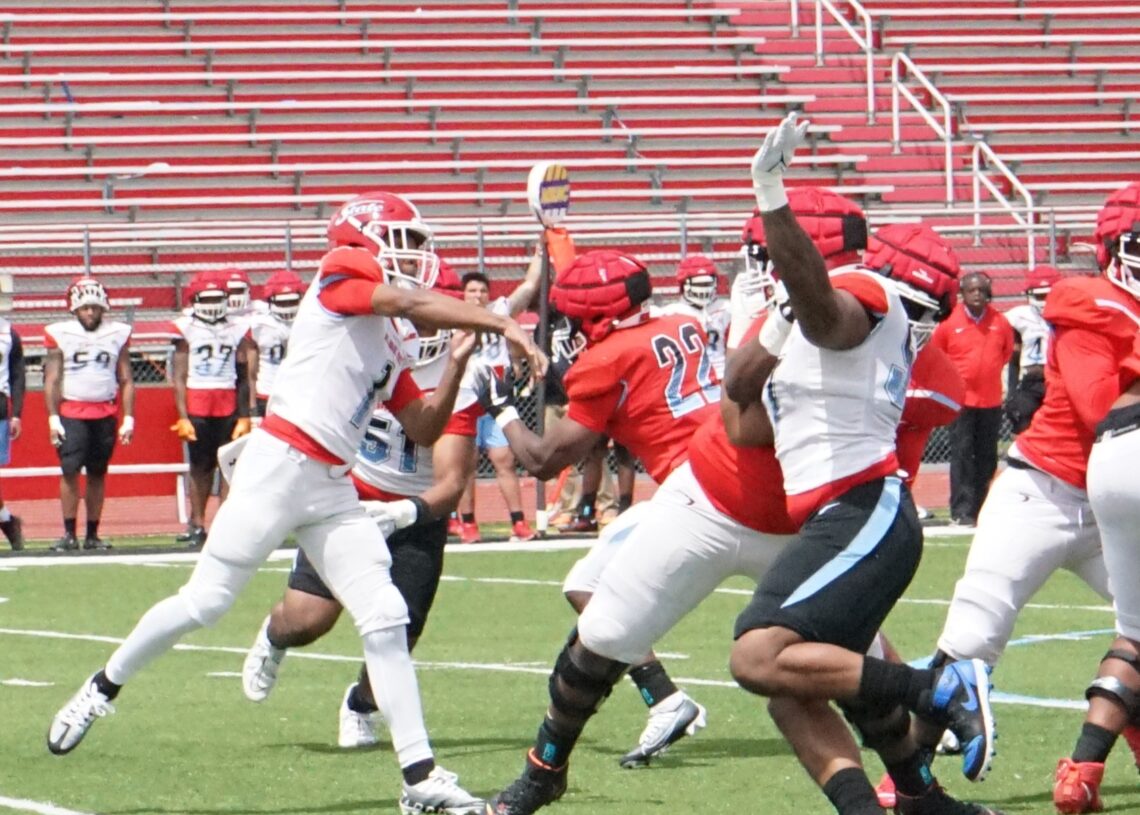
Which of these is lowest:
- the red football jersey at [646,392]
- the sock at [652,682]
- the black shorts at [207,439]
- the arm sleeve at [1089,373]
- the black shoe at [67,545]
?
the black shoe at [67,545]

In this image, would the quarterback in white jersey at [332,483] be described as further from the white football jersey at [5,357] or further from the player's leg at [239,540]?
the white football jersey at [5,357]

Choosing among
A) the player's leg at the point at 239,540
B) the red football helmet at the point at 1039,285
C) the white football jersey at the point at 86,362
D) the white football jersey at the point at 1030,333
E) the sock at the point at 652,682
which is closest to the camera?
the player's leg at the point at 239,540

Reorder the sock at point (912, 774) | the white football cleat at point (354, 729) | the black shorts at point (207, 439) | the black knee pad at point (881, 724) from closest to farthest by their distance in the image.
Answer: the black knee pad at point (881, 724) < the sock at point (912, 774) < the white football cleat at point (354, 729) < the black shorts at point (207, 439)

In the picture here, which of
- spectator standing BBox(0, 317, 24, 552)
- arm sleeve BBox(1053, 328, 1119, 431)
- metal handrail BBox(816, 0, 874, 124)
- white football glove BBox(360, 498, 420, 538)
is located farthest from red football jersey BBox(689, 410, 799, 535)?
metal handrail BBox(816, 0, 874, 124)

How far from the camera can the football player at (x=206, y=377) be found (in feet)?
53.9

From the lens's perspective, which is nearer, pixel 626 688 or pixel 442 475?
pixel 442 475

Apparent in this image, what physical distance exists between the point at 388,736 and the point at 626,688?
147 cm

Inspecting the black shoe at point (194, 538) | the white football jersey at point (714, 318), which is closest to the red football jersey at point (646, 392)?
the white football jersey at point (714, 318)

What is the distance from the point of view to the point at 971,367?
16.4 metres

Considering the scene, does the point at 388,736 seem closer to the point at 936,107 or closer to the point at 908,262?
the point at 908,262

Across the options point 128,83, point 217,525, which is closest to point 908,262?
point 217,525

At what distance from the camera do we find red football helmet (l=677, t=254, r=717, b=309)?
16.7 metres

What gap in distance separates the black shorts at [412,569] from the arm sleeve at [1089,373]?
2.59m

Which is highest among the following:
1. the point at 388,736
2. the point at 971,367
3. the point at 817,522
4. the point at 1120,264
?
the point at 1120,264
